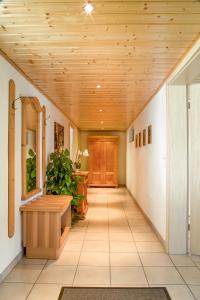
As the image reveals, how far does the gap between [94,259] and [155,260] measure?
77cm

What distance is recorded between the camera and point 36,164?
3992mm

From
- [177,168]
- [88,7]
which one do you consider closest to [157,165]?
[177,168]

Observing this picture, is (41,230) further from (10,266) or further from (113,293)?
(113,293)

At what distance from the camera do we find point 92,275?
2869 mm

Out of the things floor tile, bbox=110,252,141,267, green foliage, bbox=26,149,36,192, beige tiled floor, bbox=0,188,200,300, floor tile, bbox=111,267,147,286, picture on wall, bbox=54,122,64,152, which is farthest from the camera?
picture on wall, bbox=54,122,64,152

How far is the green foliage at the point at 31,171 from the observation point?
3635mm

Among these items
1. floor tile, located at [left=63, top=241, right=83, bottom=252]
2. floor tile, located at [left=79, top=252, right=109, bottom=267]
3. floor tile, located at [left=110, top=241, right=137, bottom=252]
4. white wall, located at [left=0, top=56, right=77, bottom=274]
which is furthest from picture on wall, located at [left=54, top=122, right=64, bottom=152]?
floor tile, located at [left=79, top=252, right=109, bottom=267]

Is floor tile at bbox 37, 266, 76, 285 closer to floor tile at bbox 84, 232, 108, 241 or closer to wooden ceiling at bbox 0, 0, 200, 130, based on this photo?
floor tile at bbox 84, 232, 108, 241

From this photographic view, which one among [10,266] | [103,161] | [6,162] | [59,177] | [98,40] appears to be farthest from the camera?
[103,161]

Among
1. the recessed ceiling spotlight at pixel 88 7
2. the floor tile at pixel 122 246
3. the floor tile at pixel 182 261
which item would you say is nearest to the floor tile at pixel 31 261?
the floor tile at pixel 122 246

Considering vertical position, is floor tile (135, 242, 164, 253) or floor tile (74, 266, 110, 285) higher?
floor tile (74, 266, 110, 285)

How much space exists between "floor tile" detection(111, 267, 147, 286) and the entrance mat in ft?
0.42

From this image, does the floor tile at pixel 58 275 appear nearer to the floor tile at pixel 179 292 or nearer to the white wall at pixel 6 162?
the white wall at pixel 6 162

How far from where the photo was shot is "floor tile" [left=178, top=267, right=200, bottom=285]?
9.01 feet
